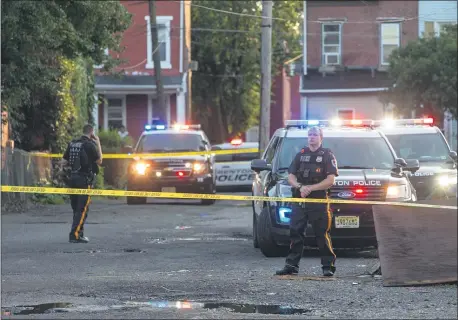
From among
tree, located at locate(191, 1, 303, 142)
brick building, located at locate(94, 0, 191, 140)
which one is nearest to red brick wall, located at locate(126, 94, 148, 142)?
brick building, located at locate(94, 0, 191, 140)

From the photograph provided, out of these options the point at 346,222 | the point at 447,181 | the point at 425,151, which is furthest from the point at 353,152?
the point at 425,151

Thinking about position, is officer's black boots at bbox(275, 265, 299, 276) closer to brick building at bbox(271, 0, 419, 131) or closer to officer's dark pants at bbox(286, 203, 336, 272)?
officer's dark pants at bbox(286, 203, 336, 272)

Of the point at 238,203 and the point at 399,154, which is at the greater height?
the point at 399,154

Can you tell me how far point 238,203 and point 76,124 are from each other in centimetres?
516

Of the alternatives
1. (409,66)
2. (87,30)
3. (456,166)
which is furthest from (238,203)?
(409,66)

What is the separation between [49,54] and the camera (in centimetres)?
2467

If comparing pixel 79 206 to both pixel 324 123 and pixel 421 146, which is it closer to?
pixel 324 123

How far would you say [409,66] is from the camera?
130 feet

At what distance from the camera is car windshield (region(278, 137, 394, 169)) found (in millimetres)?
15930

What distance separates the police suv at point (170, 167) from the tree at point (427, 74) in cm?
1390

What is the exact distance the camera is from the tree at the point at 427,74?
1535 inches

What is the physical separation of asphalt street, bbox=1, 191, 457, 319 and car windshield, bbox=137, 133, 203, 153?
7.61m

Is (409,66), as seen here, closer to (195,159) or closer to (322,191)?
(195,159)

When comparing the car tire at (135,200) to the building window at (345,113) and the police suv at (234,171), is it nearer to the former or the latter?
the police suv at (234,171)
